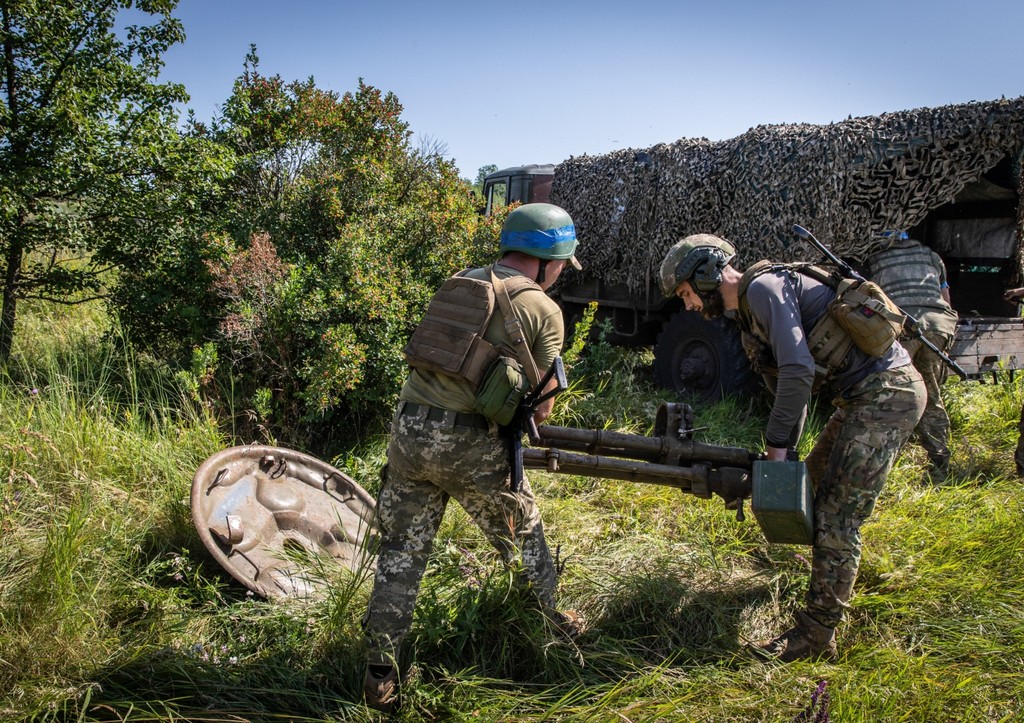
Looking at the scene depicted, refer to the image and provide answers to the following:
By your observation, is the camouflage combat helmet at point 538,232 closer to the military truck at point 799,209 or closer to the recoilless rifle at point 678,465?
the recoilless rifle at point 678,465

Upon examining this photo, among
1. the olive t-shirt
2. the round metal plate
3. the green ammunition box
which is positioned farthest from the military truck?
the olive t-shirt

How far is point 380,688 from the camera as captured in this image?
2674 millimetres

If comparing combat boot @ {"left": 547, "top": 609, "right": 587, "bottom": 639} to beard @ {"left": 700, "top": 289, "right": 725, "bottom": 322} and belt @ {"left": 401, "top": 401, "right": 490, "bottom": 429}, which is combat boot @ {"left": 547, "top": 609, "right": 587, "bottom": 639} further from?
beard @ {"left": 700, "top": 289, "right": 725, "bottom": 322}

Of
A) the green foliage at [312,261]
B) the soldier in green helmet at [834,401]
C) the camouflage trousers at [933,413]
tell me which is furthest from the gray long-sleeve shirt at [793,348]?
the green foliage at [312,261]

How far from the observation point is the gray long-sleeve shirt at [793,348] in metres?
2.98

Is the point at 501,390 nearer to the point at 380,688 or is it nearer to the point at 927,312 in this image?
the point at 380,688

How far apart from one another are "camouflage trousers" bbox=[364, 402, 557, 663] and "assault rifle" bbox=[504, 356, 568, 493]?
46 millimetres

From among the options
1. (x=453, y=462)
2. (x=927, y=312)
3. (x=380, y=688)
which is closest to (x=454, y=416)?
(x=453, y=462)

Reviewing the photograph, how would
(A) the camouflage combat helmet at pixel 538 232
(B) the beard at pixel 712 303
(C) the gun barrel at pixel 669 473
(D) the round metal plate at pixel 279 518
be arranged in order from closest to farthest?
(A) the camouflage combat helmet at pixel 538 232 < (C) the gun barrel at pixel 669 473 < (B) the beard at pixel 712 303 < (D) the round metal plate at pixel 279 518

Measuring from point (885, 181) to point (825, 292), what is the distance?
11.2ft

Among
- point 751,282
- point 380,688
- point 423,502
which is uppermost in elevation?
point 751,282

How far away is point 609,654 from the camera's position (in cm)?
303

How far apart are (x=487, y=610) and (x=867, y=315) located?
196 centimetres

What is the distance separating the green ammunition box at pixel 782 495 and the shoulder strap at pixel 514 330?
101 cm
